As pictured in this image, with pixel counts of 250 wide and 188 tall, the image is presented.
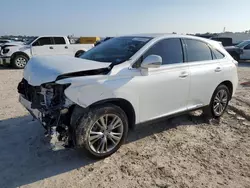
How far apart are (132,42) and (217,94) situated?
2.20m

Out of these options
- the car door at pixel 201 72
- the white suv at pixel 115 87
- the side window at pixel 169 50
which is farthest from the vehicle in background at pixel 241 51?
the side window at pixel 169 50

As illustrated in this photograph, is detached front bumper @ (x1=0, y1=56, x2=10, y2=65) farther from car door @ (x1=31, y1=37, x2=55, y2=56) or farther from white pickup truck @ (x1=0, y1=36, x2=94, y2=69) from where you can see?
car door @ (x1=31, y1=37, x2=55, y2=56)

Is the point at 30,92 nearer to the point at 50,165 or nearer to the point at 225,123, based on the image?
the point at 50,165

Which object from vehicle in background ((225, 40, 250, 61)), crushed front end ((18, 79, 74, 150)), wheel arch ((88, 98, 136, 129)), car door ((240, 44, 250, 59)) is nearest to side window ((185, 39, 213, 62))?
wheel arch ((88, 98, 136, 129))

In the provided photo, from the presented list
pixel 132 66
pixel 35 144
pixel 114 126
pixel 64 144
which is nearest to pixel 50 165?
pixel 64 144

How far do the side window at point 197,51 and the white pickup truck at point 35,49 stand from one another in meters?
8.44

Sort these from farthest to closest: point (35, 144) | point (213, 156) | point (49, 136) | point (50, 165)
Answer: point (35, 144) < point (213, 156) < point (50, 165) < point (49, 136)

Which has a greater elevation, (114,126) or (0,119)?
(114,126)

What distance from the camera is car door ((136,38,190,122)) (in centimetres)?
372

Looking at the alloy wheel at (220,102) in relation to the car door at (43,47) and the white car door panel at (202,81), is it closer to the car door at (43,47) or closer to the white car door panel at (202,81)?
the white car door panel at (202,81)

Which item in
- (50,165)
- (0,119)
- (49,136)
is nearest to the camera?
(49,136)

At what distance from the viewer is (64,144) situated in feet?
10.5

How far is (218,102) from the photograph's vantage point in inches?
204

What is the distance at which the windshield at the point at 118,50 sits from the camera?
3754mm
